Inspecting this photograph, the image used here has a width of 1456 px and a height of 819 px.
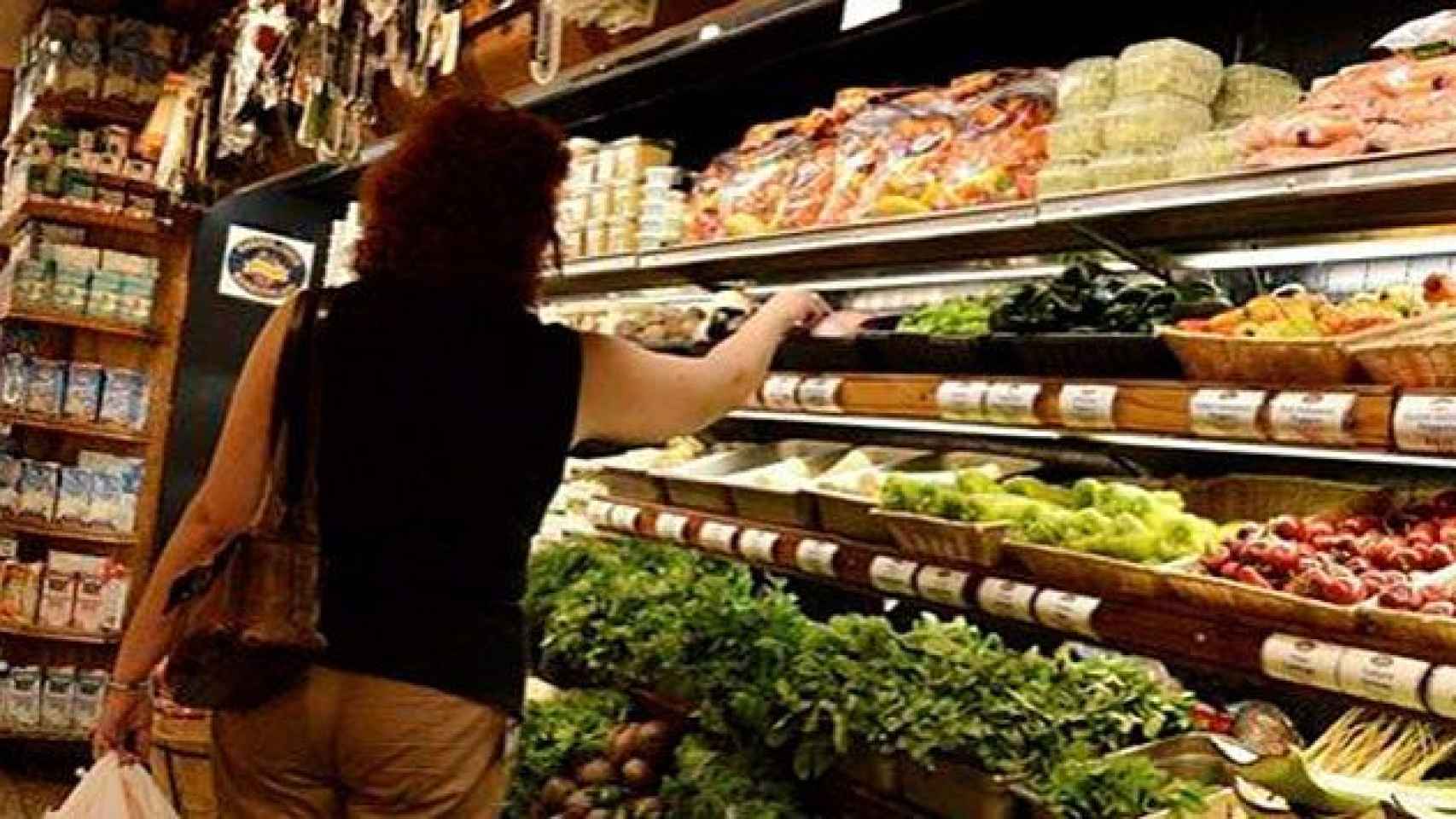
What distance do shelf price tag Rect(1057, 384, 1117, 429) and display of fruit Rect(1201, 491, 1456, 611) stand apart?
0.28m

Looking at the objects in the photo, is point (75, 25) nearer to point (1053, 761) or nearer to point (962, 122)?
point (962, 122)

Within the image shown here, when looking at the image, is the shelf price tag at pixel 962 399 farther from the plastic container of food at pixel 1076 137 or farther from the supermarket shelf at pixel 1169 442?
the plastic container of food at pixel 1076 137

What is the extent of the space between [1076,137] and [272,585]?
1658 mm

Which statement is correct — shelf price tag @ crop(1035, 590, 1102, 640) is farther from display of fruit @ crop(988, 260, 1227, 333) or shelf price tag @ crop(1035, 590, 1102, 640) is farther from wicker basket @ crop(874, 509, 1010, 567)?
display of fruit @ crop(988, 260, 1227, 333)

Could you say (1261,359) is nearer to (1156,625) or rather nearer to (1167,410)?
(1167,410)

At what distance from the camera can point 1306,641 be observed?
2.35 metres

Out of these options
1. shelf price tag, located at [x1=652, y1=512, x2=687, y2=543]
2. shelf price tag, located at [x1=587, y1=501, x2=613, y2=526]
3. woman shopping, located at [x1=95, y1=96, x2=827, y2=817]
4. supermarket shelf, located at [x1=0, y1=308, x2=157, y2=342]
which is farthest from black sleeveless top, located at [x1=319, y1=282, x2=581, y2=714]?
supermarket shelf, located at [x1=0, y1=308, x2=157, y2=342]

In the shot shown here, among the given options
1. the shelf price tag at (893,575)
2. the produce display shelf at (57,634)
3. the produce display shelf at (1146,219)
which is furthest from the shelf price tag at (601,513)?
the produce display shelf at (57,634)

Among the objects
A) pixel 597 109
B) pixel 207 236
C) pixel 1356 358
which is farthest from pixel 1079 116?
pixel 207 236

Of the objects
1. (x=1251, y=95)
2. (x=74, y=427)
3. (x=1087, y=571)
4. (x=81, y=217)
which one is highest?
(x=1251, y=95)

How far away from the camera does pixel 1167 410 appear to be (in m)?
2.70

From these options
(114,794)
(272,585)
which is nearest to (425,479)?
(272,585)

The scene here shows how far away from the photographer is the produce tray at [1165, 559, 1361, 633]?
7.59ft

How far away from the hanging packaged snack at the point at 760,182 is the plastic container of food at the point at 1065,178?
0.97 meters
